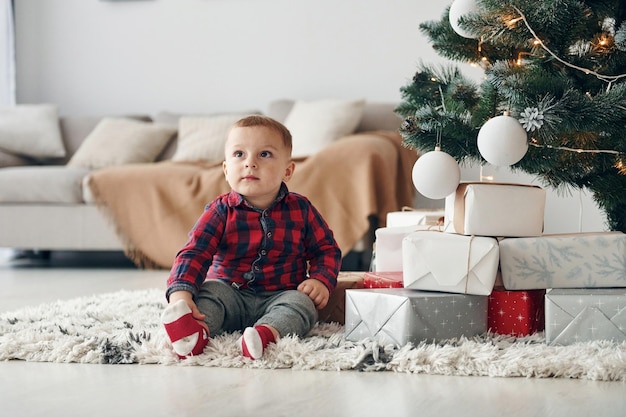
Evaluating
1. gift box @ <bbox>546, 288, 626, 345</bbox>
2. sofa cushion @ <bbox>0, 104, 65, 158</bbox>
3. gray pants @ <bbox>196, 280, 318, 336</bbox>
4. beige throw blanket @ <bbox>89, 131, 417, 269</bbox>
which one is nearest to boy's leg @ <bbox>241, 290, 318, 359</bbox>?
gray pants @ <bbox>196, 280, 318, 336</bbox>

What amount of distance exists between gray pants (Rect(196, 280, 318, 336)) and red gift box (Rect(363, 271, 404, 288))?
6.4 inches

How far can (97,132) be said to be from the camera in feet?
13.4

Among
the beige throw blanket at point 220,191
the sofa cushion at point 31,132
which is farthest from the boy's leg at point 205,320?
the sofa cushion at point 31,132

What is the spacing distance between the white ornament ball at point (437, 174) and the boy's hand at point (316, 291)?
288 millimetres

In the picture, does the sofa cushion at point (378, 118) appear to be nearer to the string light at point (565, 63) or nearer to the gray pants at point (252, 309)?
the string light at point (565, 63)

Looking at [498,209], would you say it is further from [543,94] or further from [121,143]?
[121,143]

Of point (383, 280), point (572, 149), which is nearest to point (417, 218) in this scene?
point (383, 280)

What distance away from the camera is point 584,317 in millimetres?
1462

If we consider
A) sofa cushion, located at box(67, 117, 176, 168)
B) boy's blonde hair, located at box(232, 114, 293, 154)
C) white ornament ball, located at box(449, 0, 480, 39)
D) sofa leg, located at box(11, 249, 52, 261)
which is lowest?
sofa leg, located at box(11, 249, 52, 261)

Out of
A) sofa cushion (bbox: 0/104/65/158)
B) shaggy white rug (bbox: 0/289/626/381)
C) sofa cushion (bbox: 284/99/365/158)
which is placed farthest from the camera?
sofa cushion (bbox: 0/104/65/158)

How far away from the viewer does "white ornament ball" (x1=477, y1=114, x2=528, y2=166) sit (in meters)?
1.49

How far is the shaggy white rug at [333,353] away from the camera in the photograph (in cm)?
129

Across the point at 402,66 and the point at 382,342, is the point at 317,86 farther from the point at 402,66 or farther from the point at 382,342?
the point at 382,342

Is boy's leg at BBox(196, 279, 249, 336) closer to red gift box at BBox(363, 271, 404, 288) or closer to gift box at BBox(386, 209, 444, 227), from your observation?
red gift box at BBox(363, 271, 404, 288)
